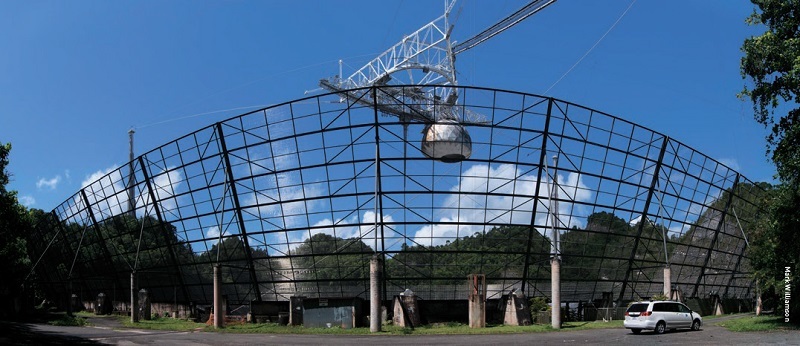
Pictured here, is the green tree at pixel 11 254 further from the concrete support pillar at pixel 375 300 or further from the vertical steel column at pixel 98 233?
the concrete support pillar at pixel 375 300

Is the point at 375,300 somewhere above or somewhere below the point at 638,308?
below

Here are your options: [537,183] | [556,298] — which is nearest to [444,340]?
[556,298]

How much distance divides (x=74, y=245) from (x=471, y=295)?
37119mm

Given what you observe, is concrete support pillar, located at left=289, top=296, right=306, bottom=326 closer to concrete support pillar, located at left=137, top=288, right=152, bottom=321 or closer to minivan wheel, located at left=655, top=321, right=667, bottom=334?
concrete support pillar, located at left=137, top=288, right=152, bottom=321

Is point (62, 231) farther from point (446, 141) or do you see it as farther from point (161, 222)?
point (446, 141)

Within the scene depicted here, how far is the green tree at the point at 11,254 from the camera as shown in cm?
3604

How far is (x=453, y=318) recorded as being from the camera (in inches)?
1419

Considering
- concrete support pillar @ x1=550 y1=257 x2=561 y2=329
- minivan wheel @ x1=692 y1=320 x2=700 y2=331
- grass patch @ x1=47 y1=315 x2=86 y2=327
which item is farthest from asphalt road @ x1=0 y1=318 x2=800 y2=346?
grass patch @ x1=47 y1=315 x2=86 y2=327

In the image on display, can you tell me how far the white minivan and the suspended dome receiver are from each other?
13461 millimetres

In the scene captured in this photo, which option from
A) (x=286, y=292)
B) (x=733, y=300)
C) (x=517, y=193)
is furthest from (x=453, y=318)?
(x=733, y=300)

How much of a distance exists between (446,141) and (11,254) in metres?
27.8

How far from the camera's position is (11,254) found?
37562 mm

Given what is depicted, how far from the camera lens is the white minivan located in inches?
1001

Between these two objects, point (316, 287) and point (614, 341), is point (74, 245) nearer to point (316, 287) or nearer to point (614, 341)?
point (316, 287)
